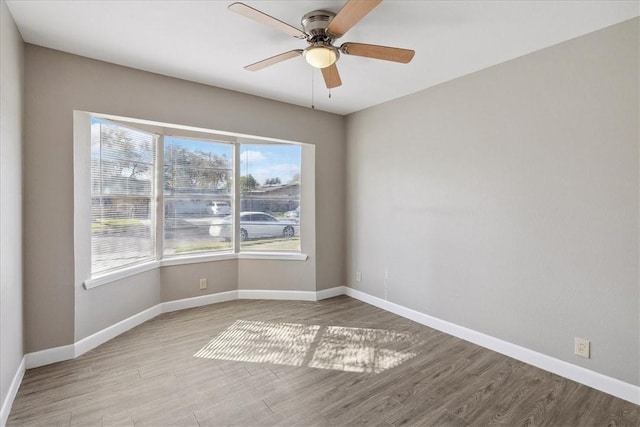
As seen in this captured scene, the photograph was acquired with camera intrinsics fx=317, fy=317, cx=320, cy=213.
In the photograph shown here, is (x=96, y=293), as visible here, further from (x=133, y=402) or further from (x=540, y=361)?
(x=540, y=361)

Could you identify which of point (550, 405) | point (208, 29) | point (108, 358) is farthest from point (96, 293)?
point (550, 405)

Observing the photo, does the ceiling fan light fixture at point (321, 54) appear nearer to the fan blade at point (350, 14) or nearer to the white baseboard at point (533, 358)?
the fan blade at point (350, 14)

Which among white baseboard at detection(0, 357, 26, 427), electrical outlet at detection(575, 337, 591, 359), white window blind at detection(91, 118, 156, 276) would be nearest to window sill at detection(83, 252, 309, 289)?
white window blind at detection(91, 118, 156, 276)

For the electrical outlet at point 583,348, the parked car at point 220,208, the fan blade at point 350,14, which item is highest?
the fan blade at point 350,14

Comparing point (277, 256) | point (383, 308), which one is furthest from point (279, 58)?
point (383, 308)

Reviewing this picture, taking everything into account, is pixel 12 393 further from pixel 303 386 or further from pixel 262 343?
pixel 303 386

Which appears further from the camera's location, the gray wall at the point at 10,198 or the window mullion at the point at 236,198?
the window mullion at the point at 236,198

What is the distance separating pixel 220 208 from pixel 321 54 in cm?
271

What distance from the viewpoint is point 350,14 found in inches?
71.5

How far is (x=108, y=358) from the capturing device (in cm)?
274

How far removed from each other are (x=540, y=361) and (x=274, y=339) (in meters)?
2.34

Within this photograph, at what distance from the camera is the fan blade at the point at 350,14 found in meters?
1.70

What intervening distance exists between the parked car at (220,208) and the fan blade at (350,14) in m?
2.81

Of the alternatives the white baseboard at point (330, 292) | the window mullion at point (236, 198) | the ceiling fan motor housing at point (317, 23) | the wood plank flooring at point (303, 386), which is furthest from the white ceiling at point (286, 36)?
the white baseboard at point (330, 292)
